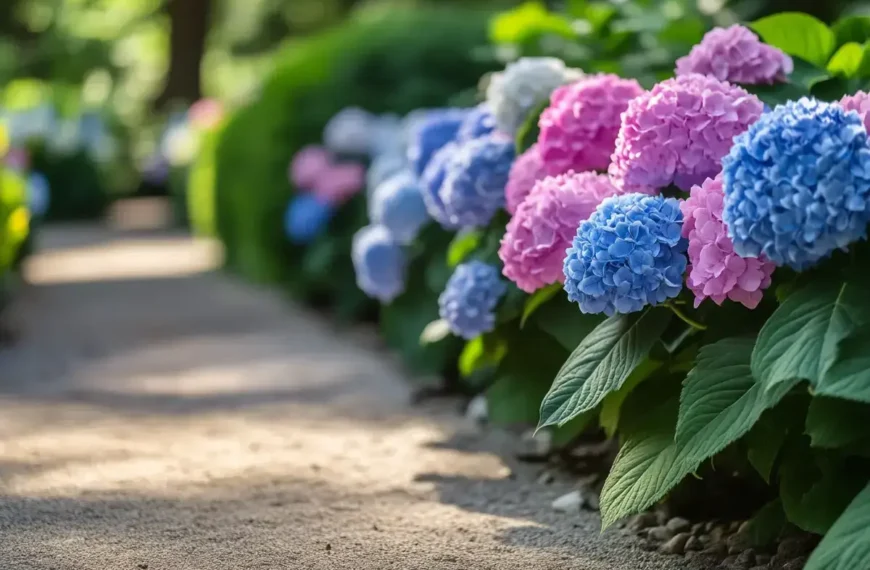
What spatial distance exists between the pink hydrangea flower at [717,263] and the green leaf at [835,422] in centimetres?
25

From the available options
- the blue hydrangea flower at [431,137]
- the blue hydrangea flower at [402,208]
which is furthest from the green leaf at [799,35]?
the blue hydrangea flower at [402,208]

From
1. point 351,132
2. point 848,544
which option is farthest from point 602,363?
point 351,132

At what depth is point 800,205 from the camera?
1830 mm

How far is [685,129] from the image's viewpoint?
2361mm

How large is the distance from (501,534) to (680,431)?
2.31ft

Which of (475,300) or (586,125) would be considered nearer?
(586,125)

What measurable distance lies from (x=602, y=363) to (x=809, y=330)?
48cm

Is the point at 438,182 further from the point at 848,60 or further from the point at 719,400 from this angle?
the point at 719,400

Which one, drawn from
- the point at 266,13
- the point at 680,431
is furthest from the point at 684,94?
the point at 266,13

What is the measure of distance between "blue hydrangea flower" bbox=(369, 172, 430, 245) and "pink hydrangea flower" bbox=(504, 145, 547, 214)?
1.29 m

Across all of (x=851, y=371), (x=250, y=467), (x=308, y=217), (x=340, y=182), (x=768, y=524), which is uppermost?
(x=851, y=371)

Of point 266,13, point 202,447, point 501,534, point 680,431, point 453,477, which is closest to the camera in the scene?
point 680,431

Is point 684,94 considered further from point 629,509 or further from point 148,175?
point 148,175

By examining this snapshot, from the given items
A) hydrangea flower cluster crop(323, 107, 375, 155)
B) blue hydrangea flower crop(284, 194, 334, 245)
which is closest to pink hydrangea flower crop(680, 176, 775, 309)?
hydrangea flower cluster crop(323, 107, 375, 155)
